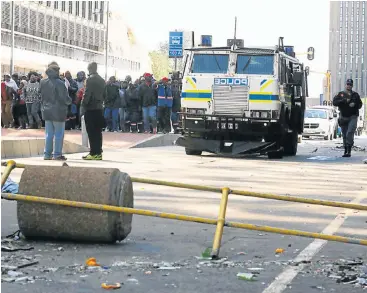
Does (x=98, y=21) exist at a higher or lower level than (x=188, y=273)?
higher

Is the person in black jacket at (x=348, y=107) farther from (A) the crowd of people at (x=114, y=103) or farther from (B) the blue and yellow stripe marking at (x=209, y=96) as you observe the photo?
(A) the crowd of people at (x=114, y=103)

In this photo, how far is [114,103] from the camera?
29688 mm

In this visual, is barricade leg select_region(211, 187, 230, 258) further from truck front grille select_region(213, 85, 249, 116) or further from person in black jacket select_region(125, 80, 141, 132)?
person in black jacket select_region(125, 80, 141, 132)

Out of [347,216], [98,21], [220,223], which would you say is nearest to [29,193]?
[220,223]

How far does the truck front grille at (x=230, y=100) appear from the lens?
22203mm

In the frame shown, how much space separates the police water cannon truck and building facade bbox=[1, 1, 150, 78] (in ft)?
145

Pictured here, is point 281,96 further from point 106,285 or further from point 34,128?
point 106,285

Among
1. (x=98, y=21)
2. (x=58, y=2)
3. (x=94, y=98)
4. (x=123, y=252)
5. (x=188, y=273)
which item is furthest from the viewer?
(x=98, y=21)

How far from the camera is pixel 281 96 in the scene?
22562 mm

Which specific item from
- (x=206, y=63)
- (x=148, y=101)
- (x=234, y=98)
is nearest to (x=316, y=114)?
(x=148, y=101)

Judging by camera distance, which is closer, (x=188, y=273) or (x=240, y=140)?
(x=188, y=273)

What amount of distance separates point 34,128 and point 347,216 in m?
18.8

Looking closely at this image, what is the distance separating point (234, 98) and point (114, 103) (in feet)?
26.8

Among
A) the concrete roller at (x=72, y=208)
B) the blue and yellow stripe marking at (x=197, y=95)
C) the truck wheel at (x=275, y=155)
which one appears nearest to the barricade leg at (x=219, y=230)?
the concrete roller at (x=72, y=208)
